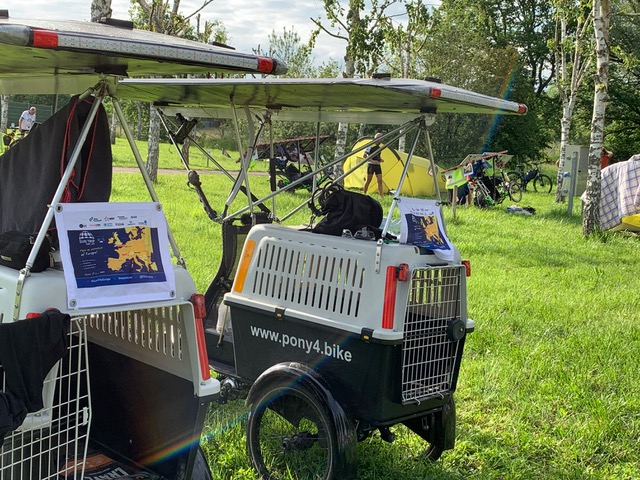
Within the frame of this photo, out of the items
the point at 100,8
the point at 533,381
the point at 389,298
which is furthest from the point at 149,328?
the point at 100,8

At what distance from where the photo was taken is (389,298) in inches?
139

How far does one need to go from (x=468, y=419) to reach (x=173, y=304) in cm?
274

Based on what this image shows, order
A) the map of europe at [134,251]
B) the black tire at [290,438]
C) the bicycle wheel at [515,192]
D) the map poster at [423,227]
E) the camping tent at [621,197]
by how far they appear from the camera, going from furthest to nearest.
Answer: the bicycle wheel at [515,192] → the camping tent at [621,197] → the map poster at [423,227] → the black tire at [290,438] → the map of europe at [134,251]

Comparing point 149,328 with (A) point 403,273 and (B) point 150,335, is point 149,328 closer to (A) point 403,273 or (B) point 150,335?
(B) point 150,335

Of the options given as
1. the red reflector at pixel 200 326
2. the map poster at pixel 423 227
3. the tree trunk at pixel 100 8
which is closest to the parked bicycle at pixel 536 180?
the tree trunk at pixel 100 8

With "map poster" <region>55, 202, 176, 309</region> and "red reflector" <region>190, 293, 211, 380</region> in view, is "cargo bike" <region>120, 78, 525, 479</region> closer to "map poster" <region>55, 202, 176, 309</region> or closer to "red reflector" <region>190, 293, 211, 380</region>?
"red reflector" <region>190, 293, 211, 380</region>

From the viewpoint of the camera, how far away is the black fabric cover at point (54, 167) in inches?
111

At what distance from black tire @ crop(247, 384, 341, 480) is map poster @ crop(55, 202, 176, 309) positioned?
122 cm

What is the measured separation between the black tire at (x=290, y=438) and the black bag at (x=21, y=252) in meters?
1.53

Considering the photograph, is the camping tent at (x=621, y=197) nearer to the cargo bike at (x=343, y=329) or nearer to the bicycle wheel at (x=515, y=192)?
the bicycle wheel at (x=515, y=192)

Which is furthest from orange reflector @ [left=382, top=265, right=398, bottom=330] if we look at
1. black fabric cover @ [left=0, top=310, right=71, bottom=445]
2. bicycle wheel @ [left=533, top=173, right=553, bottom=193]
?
bicycle wheel @ [left=533, top=173, right=553, bottom=193]

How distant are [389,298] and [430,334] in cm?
43

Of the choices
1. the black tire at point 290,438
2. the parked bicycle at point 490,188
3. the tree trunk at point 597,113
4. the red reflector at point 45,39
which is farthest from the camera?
the parked bicycle at point 490,188

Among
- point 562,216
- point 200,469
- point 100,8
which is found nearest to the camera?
point 200,469
